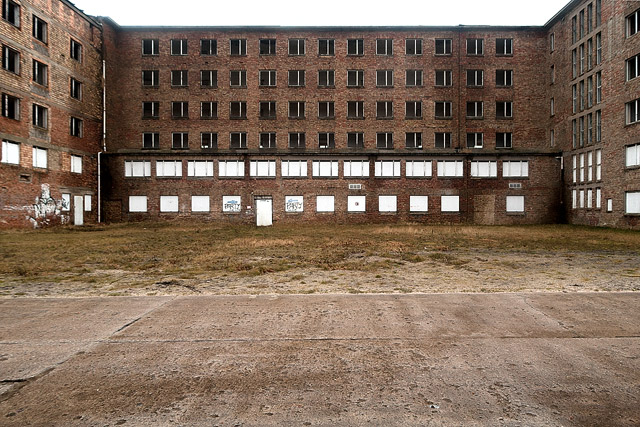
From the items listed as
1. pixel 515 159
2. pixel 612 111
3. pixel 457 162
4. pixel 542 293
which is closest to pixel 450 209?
pixel 457 162

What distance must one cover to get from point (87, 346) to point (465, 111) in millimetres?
41681

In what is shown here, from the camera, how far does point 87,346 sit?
4.46m

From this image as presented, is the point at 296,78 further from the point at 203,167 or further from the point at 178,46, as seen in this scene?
the point at 203,167

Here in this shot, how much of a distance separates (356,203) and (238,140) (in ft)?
43.7

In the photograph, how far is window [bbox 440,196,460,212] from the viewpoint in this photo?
39406 millimetres

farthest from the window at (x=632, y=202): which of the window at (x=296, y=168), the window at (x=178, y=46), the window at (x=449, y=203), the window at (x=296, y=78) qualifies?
the window at (x=178, y=46)

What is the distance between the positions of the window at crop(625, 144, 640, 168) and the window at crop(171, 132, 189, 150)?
37.1 m

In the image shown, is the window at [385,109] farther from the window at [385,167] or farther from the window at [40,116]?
the window at [40,116]

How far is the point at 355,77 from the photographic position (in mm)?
40906

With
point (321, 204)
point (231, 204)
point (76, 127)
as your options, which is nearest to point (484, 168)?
point (321, 204)

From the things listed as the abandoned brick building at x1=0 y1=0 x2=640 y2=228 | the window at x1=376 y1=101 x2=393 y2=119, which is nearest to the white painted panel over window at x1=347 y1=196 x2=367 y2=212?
the abandoned brick building at x1=0 y1=0 x2=640 y2=228

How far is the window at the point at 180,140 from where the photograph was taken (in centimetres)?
→ 4053

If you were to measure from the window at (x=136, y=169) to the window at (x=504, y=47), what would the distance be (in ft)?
119

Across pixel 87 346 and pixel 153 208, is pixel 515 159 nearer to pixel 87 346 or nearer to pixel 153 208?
pixel 153 208
